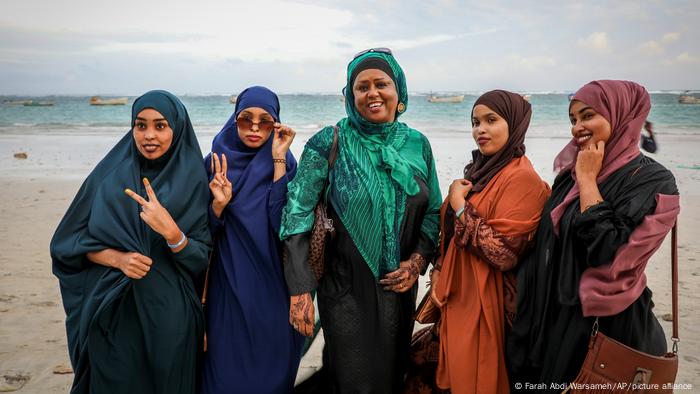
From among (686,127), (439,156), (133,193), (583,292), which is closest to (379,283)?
(583,292)

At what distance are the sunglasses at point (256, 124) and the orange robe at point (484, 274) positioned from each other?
1001 mm

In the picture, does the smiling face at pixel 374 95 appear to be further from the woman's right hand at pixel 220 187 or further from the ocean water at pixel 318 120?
the ocean water at pixel 318 120

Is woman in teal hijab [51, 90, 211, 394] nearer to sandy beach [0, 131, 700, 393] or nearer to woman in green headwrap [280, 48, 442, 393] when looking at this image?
woman in green headwrap [280, 48, 442, 393]

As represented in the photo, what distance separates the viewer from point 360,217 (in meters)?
2.09

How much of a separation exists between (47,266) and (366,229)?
13.8ft

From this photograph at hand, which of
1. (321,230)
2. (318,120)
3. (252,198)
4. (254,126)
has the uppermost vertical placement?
(254,126)

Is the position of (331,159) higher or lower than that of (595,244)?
higher

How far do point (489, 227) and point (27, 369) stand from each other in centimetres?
292

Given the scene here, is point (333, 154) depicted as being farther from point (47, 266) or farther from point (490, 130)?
point (47, 266)

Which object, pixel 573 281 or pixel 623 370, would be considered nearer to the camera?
pixel 623 370

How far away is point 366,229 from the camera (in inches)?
82.7

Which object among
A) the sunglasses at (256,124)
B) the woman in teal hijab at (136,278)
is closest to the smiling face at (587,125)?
the sunglasses at (256,124)

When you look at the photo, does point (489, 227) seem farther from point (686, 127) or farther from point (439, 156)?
point (686, 127)

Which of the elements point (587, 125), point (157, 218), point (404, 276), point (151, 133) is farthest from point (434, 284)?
point (151, 133)
